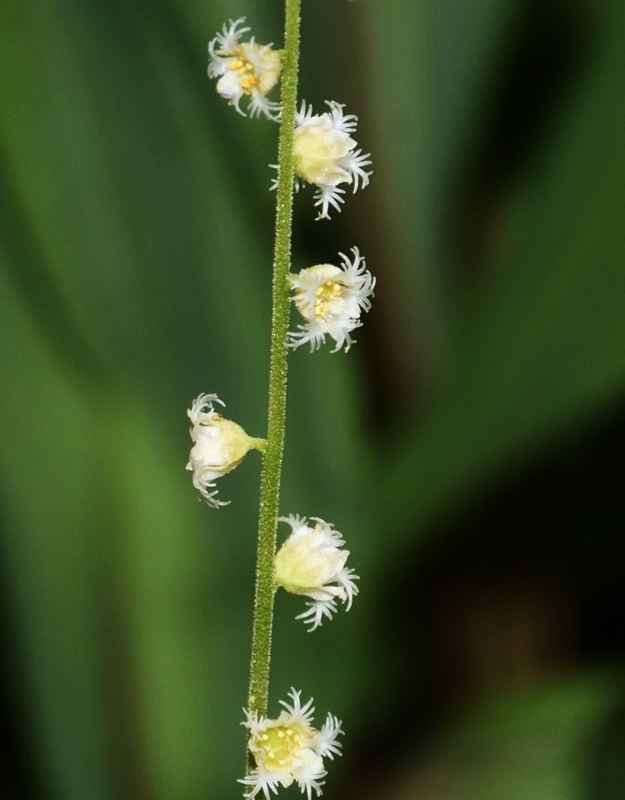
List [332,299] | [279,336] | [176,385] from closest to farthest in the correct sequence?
[279,336] → [332,299] → [176,385]

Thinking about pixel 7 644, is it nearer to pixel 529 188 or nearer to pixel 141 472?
pixel 141 472

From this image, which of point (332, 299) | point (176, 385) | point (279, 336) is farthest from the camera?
point (176, 385)

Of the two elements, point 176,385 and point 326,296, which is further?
point 176,385

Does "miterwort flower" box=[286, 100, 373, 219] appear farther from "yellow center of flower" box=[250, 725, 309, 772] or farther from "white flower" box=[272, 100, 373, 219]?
"yellow center of flower" box=[250, 725, 309, 772]

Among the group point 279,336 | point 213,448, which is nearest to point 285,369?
point 279,336

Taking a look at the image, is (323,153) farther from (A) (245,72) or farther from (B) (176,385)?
(B) (176,385)

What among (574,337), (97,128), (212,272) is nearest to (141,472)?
(212,272)

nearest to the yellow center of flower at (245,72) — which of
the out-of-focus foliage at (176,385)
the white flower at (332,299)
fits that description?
the white flower at (332,299)

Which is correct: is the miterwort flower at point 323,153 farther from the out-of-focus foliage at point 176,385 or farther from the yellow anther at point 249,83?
the out-of-focus foliage at point 176,385
